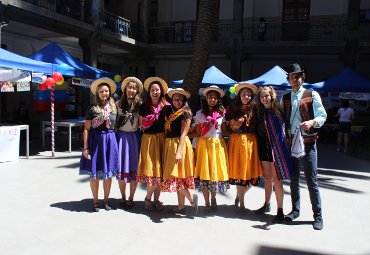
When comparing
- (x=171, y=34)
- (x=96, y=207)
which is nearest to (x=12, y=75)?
(x=96, y=207)

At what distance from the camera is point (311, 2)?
A: 1981cm

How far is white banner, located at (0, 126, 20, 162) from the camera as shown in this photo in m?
8.40

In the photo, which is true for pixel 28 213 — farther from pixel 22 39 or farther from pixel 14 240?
pixel 22 39

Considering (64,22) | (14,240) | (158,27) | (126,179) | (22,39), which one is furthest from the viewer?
(158,27)

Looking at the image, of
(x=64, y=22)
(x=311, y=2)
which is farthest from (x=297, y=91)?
(x=311, y=2)

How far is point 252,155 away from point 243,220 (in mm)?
840

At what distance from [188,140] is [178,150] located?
287 mm

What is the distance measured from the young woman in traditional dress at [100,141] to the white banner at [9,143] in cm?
426

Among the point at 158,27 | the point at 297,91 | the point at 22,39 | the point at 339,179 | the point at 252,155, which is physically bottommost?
the point at 339,179

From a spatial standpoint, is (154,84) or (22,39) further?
(22,39)

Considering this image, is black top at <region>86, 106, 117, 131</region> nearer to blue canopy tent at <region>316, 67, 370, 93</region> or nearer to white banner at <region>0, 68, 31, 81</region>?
white banner at <region>0, 68, 31, 81</region>

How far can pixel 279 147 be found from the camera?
4.67 meters

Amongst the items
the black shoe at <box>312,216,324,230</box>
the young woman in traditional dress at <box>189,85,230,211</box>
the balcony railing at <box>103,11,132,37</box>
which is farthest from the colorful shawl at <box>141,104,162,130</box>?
the balcony railing at <box>103,11,132,37</box>

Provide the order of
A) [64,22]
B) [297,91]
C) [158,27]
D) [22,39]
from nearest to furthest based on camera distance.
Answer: [297,91]
[64,22]
[22,39]
[158,27]
